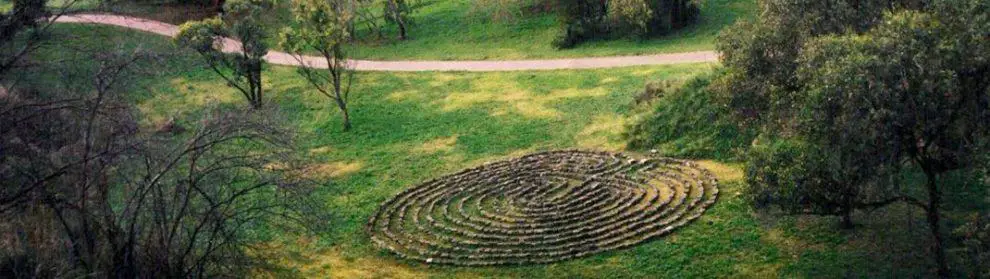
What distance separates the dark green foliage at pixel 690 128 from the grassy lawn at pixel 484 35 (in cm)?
1432

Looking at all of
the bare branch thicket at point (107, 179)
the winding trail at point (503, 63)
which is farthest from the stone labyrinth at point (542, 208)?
the winding trail at point (503, 63)

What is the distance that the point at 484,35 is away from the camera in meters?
67.8

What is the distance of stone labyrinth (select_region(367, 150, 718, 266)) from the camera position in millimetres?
33344

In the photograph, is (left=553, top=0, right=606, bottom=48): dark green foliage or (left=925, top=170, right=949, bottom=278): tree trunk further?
(left=553, top=0, right=606, bottom=48): dark green foliage

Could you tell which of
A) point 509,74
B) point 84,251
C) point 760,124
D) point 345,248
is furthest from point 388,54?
point 84,251

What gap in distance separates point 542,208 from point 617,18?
28691 millimetres

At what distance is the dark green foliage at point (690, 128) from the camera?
4041 centimetres

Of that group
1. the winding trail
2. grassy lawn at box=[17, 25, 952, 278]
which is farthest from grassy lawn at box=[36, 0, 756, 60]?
grassy lawn at box=[17, 25, 952, 278]

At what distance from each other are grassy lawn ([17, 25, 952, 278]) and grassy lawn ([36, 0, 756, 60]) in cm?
494

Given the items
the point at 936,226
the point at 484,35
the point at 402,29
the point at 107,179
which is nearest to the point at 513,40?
the point at 484,35

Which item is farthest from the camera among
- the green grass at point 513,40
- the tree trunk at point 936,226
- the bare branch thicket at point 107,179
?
the green grass at point 513,40

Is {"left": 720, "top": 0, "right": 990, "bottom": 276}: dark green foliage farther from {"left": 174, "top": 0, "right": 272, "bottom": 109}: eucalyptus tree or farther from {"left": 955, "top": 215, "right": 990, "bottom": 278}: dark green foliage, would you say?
{"left": 174, "top": 0, "right": 272, "bottom": 109}: eucalyptus tree

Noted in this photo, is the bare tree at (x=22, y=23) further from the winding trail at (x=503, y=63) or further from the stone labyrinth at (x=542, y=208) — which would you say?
the winding trail at (x=503, y=63)

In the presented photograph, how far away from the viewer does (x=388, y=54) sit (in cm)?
6512
